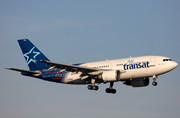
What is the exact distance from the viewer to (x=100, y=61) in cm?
5741

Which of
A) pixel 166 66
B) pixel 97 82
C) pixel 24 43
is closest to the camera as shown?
pixel 166 66

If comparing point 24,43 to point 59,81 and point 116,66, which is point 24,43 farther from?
point 116,66

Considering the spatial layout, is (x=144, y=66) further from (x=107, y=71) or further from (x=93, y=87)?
(x=93, y=87)

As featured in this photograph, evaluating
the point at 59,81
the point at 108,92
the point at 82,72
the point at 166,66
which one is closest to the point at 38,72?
the point at 59,81

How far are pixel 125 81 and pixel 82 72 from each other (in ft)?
27.7

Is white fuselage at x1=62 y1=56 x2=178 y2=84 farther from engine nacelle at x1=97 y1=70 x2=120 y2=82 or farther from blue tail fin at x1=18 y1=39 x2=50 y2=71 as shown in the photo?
blue tail fin at x1=18 y1=39 x2=50 y2=71

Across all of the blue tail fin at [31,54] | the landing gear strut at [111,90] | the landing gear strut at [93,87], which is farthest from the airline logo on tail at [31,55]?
the landing gear strut at [111,90]

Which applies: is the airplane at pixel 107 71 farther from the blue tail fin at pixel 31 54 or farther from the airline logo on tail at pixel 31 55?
the airline logo on tail at pixel 31 55

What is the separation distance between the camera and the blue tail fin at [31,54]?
2407 inches

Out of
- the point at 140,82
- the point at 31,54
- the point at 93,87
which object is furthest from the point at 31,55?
the point at 140,82

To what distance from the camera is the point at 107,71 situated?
54094 millimetres

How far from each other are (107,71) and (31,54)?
15794 millimetres

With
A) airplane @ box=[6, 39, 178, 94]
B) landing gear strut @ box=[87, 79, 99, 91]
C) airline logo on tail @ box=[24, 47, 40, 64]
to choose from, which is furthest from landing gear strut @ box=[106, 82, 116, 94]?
airline logo on tail @ box=[24, 47, 40, 64]

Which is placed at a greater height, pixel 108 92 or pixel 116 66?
pixel 116 66
